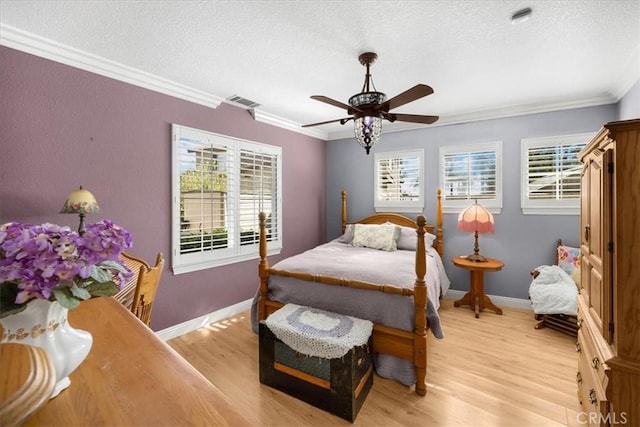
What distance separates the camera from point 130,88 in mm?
2619

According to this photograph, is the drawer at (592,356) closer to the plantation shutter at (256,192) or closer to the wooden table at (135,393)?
the wooden table at (135,393)

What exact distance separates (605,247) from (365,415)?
5.39 feet

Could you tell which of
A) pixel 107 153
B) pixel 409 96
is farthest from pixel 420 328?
pixel 107 153

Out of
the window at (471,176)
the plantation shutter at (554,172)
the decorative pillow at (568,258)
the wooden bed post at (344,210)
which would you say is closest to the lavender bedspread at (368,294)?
the window at (471,176)

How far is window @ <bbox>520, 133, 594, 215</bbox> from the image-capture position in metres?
3.34

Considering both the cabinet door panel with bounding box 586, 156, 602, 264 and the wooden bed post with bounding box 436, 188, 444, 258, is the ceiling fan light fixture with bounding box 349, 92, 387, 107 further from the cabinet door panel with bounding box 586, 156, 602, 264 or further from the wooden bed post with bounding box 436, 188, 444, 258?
the wooden bed post with bounding box 436, 188, 444, 258

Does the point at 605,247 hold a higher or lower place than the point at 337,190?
lower

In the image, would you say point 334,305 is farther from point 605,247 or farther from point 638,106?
point 638,106

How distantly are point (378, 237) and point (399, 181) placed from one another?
1097mm

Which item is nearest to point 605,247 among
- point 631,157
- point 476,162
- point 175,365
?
point 631,157

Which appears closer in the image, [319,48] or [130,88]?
[319,48]

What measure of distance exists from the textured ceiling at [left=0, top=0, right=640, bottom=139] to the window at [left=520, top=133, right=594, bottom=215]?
0.53 m

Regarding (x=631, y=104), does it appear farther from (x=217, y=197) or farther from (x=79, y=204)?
(x=79, y=204)

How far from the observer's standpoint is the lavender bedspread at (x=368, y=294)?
2.14 meters
